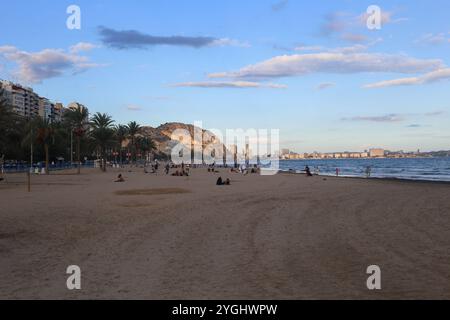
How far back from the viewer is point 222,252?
30.8 feet

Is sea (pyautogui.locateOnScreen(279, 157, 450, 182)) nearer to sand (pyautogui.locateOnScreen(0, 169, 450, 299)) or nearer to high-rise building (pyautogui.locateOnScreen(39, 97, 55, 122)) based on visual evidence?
sand (pyautogui.locateOnScreen(0, 169, 450, 299))

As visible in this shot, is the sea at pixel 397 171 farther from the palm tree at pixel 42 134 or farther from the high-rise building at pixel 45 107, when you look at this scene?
the high-rise building at pixel 45 107

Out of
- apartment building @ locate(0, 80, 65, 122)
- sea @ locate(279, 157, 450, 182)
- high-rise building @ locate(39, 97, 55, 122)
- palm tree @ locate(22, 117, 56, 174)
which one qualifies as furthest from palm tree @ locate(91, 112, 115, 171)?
high-rise building @ locate(39, 97, 55, 122)

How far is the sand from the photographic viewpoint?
21.6 ft

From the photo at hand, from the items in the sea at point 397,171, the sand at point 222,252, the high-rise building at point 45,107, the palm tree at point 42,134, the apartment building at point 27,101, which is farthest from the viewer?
the high-rise building at point 45,107

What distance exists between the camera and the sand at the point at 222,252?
21.6ft

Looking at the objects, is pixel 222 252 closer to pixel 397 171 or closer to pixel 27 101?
pixel 397 171

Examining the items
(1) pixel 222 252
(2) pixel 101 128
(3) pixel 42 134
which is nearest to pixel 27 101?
(2) pixel 101 128

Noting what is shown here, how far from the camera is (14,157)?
73.1 meters

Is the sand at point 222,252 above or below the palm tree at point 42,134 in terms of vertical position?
below

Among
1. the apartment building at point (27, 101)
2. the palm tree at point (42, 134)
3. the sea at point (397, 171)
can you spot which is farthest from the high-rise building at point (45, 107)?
the palm tree at point (42, 134)

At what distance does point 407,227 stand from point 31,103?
183148 millimetres

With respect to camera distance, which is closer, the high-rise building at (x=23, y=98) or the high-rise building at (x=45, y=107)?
the high-rise building at (x=23, y=98)

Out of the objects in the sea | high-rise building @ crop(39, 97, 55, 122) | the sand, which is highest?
high-rise building @ crop(39, 97, 55, 122)
